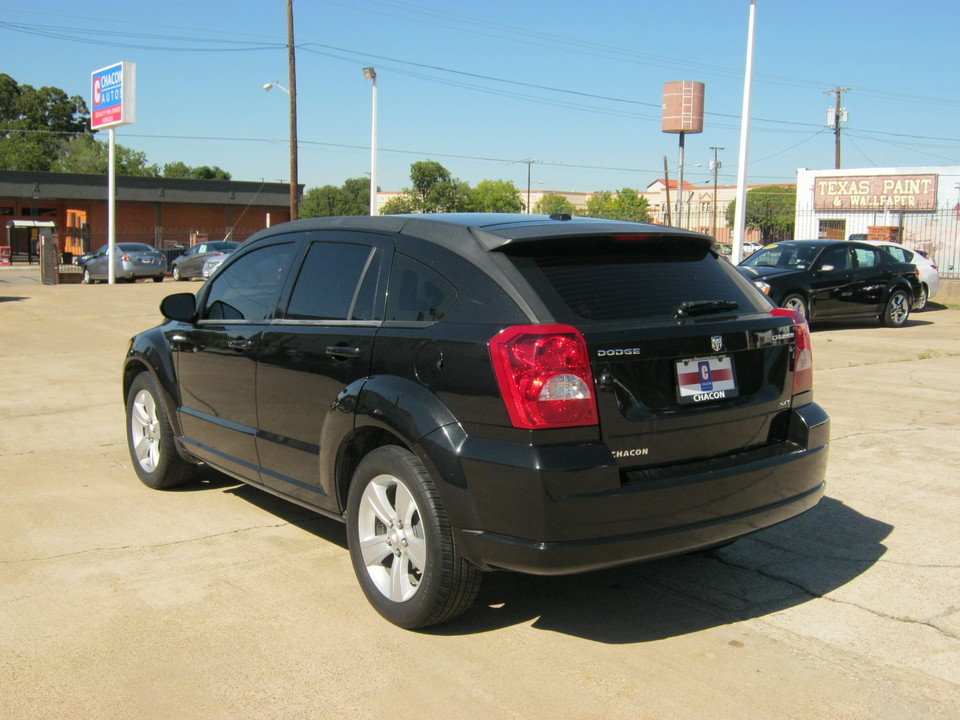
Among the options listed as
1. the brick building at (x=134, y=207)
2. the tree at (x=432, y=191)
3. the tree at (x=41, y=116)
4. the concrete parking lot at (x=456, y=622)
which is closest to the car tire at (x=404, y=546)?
the concrete parking lot at (x=456, y=622)

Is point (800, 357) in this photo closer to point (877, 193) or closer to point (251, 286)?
point (251, 286)

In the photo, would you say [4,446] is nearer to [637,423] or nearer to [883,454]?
[637,423]

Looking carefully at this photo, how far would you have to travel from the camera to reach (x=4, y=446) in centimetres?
725

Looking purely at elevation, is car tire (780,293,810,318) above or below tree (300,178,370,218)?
below

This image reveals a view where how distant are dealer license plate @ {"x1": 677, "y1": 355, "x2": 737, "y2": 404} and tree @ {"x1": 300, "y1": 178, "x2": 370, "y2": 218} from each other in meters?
90.5

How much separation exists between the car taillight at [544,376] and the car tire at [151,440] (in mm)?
3136

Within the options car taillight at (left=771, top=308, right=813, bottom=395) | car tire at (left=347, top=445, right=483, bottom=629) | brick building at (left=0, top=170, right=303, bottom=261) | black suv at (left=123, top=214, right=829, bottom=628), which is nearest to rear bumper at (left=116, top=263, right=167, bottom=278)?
brick building at (left=0, top=170, right=303, bottom=261)

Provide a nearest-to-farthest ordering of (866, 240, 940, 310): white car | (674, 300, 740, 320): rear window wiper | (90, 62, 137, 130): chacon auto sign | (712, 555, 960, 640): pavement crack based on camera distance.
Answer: (674, 300, 740, 320): rear window wiper
(712, 555, 960, 640): pavement crack
(866, 240, 940, 310): white car
(90, 62, 137, 130): chacon auto sign

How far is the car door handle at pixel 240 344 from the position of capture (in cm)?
496

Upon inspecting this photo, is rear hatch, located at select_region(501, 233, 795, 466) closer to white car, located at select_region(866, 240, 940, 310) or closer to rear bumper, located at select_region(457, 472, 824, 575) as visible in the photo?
rear bumper, located at select_region(457, 472, 824, 575)

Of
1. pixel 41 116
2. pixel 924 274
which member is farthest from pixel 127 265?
pixel 41 116

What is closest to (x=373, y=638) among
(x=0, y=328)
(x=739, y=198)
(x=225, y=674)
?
(x=225, y=674)

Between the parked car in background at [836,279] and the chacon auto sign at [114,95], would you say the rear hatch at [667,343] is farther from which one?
the chacon auto sign at [114,95]

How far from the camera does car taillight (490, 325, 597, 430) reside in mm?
3404
